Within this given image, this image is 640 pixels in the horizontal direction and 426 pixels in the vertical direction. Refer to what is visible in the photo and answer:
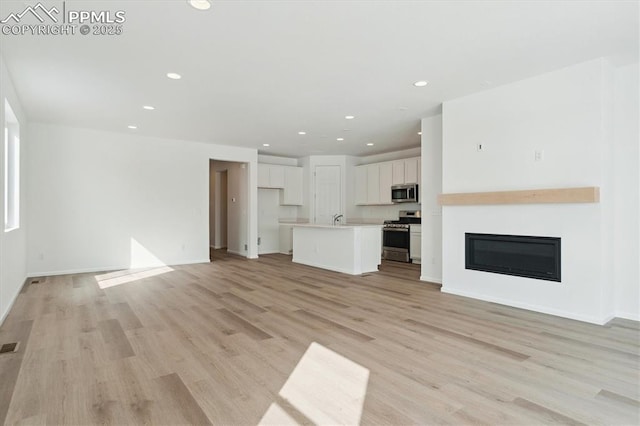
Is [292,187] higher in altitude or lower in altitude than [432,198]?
higher

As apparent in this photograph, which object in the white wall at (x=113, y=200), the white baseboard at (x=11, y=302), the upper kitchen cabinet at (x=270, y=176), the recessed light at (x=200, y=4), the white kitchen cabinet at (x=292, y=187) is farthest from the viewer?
the white kitchen cabinet at (x=292, y=187)

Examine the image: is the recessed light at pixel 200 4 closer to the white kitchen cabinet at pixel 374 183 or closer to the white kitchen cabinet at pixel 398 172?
the white kitchen cabinet at pixel 398 172

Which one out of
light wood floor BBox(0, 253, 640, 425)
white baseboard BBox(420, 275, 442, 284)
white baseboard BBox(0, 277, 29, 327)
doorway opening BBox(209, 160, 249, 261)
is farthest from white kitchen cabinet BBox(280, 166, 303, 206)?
white baseboard BBox(0, 277, 29, 327)

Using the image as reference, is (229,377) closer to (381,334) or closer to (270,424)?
(270,424)

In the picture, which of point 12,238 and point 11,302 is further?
point 12,238

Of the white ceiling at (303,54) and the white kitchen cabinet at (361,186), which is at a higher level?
the white ceiling at (303,54)

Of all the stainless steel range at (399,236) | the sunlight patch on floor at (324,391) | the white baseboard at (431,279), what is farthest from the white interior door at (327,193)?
the sunlight patch on floor at (324,391)

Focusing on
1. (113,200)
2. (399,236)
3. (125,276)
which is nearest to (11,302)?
(125,276)

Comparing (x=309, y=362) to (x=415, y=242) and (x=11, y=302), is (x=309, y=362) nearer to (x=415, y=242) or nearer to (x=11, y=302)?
(x=11, y=302)

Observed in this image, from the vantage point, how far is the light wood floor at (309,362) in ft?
6.29

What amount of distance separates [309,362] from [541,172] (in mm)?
3287

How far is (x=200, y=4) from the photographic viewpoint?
98.2 inches

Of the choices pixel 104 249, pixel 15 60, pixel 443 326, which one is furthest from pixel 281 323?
pixel 104 249

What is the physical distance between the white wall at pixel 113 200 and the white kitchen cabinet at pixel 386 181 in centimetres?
379
